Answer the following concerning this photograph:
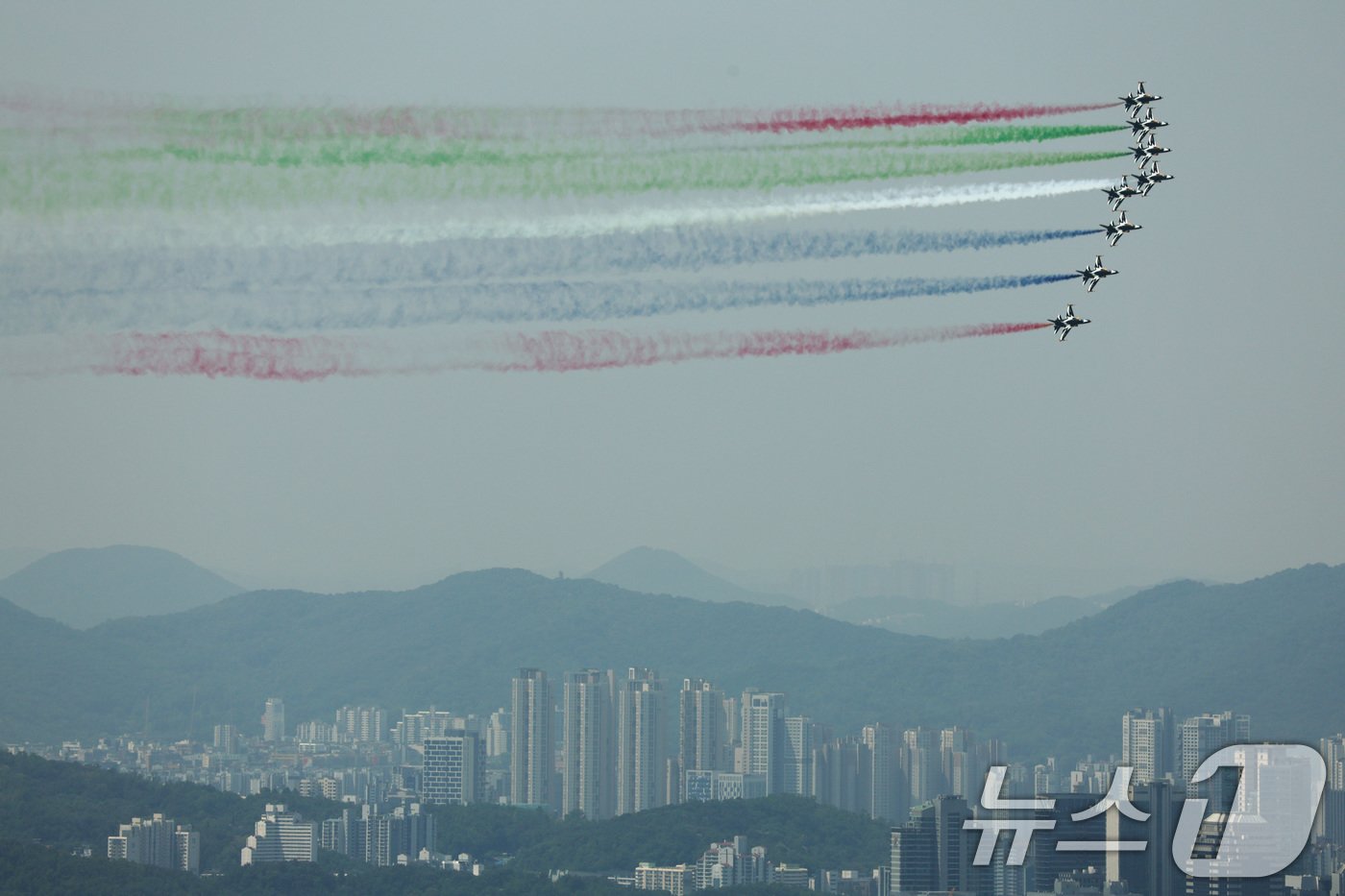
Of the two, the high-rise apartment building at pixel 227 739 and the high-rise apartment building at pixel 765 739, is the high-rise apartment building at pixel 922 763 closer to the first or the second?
the high-rise apartment building at pixel 765 739

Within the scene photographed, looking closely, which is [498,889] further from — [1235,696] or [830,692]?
[830,692]

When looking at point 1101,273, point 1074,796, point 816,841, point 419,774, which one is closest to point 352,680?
point 419,774

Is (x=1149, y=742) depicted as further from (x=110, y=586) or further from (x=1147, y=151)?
(x=110, y=586)

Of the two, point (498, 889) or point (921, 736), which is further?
point (921, 736)

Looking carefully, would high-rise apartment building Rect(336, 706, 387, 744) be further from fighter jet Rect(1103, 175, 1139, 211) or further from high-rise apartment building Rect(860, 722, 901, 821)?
fighter jet Rect(1103, 175, 1139, 211)

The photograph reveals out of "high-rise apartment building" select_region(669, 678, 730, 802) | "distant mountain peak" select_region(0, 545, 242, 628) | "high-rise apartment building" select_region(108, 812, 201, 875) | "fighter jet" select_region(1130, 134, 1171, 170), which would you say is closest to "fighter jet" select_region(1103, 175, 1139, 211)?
"fighter jet" select_region(1130, 134, 1171, 170)

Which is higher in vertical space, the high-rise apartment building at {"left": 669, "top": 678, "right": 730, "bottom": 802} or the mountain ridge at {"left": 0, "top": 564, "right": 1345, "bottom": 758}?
the mountain ridge at {"left": 0, "top": 564, "right": 1345, "bottom": 758}
